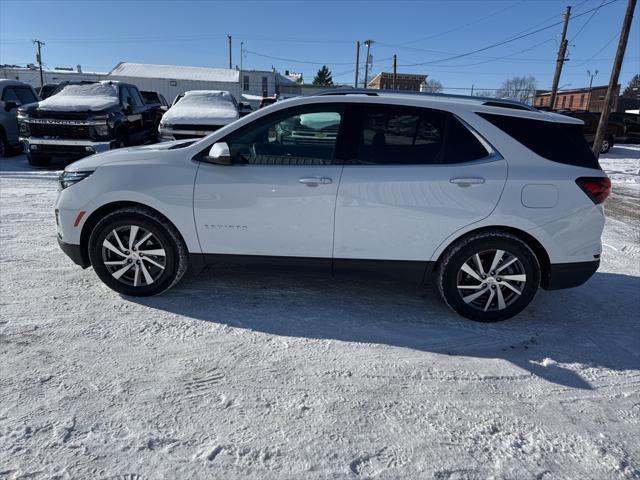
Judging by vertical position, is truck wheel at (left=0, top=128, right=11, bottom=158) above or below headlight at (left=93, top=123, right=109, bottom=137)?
below

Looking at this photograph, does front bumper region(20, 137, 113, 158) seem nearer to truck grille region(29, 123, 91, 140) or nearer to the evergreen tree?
truck grille region(29, 123, 91, 140)

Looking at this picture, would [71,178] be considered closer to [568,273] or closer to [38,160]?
[568,273]

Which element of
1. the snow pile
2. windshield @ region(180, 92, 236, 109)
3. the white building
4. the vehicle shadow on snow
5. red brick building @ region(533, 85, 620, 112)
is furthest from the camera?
red brick building @ region(533, 85, 620, 112)

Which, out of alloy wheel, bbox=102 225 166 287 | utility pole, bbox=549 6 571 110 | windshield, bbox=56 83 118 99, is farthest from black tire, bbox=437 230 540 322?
utility pole, bbox=549 6 571 110

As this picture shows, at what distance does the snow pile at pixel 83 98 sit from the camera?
995cm

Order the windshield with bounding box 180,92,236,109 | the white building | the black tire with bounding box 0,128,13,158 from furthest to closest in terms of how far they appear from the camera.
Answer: the white building, the windshield with bounding box 180,92,236,109, the black tire with bounding box 0,128,13,158

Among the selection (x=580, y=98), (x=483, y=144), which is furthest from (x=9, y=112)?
(x=580, y=98)

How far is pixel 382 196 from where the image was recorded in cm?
359

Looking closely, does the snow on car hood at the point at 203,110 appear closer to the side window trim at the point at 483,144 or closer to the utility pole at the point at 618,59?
the side window trim at the point at 483,144

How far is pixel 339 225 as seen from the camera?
366 cm

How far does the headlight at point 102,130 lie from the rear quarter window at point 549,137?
350 inches

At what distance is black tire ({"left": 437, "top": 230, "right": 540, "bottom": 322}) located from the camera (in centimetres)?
364

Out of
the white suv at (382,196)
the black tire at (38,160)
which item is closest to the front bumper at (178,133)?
the black tire at (38,160)

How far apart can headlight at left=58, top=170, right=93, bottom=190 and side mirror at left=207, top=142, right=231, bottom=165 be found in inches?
44.7
